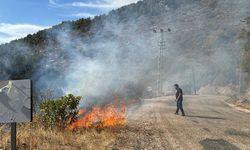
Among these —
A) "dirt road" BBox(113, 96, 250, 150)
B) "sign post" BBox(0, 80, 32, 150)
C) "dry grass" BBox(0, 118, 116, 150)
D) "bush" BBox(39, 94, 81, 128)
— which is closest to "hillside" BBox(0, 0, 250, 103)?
"dirt road" BBox(113, 96, 250, 150)

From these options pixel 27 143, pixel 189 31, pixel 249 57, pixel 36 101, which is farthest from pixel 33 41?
pixel 189 31

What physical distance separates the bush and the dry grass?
361mm

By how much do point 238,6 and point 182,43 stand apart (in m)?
30.8

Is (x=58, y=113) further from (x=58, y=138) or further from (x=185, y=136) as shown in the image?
(x=185, y=136)

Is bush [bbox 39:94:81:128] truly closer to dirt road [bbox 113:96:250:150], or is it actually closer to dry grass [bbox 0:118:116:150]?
dry grass [bbox 0:118:116:150]

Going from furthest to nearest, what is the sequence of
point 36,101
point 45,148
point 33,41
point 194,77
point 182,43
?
point 182,43, point 194,77, point 33,41, point 36,101, point 45,148

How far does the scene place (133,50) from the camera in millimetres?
97500

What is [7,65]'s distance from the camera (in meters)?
36.2

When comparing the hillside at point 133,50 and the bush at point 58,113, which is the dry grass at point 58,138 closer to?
the bush at point 58,113

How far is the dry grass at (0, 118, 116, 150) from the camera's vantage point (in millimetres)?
9750

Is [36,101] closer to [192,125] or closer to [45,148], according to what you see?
[192,125]

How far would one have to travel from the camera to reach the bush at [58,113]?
500 inches

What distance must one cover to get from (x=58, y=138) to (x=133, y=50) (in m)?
87.2

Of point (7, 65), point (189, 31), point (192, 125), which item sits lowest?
point (192, 125)
